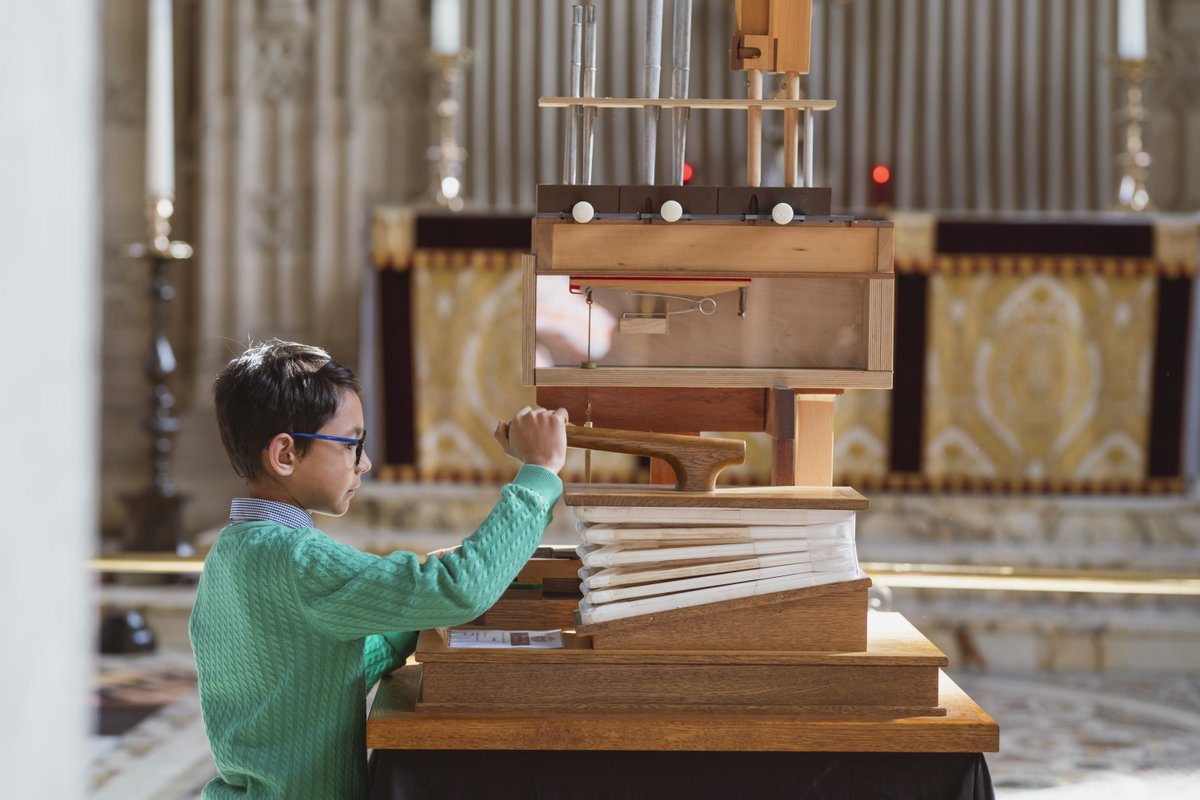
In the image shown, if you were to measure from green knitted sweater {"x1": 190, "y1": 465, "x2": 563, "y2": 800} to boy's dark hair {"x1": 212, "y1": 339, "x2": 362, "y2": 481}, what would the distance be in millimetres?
120

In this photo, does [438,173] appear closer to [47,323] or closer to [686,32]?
[686,32]

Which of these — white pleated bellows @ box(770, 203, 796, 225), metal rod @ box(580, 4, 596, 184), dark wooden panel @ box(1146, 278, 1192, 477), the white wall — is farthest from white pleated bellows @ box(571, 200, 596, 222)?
dark wooden panel @ box(1146, 278, 1192, 477)

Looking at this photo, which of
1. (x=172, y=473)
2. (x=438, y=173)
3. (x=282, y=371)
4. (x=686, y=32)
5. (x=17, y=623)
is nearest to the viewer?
(x=17, y=623)

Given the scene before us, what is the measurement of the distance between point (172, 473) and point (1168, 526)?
423 cm

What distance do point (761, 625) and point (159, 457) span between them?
4345 millimetres

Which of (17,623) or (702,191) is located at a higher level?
(702,191)

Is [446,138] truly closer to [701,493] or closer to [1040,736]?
[1040,736]

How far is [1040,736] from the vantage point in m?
4.00

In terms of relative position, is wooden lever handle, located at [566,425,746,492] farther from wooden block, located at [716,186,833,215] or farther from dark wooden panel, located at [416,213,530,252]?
dark wooden panel, located at [416,213,530,252]

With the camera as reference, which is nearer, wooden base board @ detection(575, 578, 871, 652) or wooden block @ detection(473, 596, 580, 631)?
wooden base board @ detection(575, 578, 871, 652)

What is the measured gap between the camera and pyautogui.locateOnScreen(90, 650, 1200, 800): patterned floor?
3.57 meters

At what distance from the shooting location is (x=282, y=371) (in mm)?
1752

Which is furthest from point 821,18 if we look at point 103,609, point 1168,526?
point 103,609

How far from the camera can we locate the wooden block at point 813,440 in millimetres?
2020
